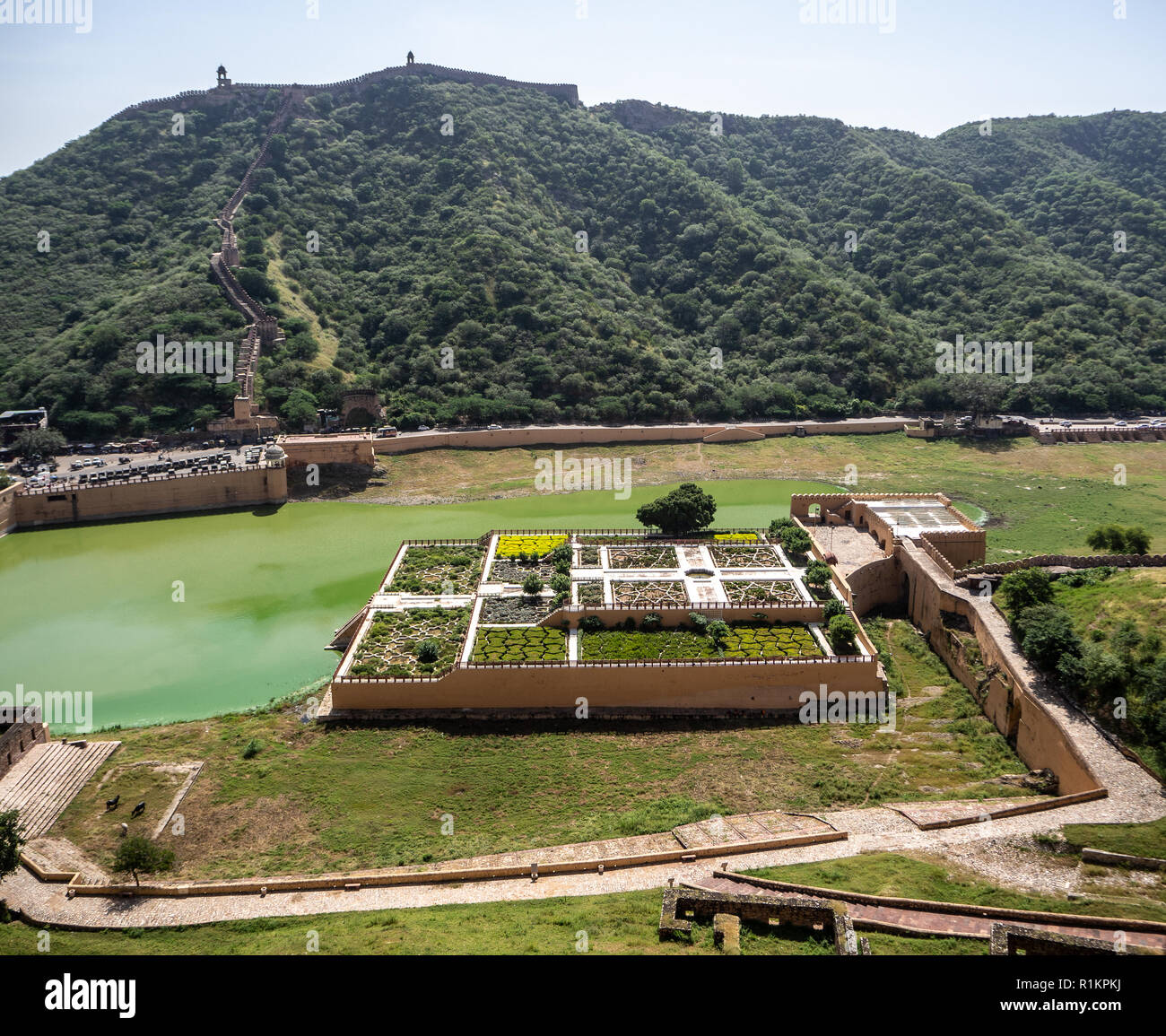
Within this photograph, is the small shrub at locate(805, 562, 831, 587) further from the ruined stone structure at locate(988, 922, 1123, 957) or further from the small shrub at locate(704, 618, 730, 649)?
the ruined stone structure at locate(988, 922, 1123, 957)

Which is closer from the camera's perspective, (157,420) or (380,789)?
(380,789)

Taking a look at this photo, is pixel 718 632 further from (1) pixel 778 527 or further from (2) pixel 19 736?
(2) pixel 19 736

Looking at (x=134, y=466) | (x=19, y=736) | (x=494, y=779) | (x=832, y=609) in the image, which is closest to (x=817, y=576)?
(x=832, y=609)

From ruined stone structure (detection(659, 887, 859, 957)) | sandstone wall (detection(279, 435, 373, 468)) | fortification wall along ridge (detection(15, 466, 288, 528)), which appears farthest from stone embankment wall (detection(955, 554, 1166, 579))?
fortification wall along ridge (detection(15, 466, 288, 528))

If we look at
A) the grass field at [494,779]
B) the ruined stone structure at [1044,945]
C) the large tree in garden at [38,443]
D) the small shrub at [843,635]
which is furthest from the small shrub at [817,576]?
the large tree in garden at [38,443]
